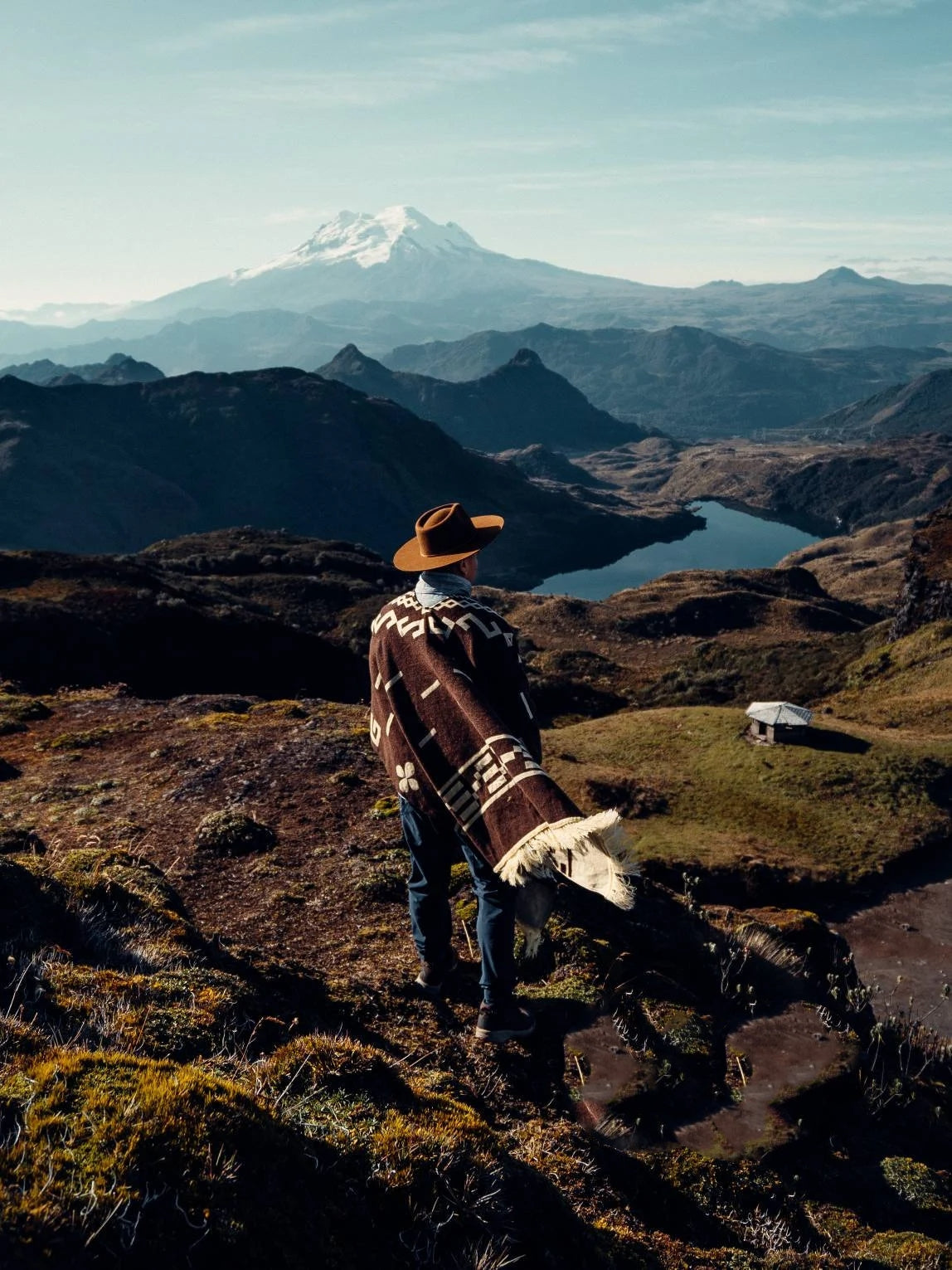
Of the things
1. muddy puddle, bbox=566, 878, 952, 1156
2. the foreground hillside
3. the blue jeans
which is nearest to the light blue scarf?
the blue jeans

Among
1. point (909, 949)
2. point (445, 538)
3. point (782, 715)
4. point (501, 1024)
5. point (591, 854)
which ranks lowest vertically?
point (909, 949)

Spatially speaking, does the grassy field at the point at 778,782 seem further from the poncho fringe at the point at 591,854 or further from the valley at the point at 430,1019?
the poncho fringe at the point at 591,854

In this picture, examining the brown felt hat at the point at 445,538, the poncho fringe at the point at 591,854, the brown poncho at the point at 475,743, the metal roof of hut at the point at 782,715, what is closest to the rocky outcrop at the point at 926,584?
the metal roof of hut at the point at 782,715

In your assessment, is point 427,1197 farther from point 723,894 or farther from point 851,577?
point 851,577

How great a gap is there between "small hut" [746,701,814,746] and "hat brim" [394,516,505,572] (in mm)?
21627

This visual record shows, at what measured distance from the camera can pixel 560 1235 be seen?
4941 mm

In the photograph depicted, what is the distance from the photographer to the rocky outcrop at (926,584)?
156ft

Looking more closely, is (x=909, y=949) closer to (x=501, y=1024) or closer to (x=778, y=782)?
(x=778, y=782)

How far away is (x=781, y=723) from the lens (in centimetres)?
2745

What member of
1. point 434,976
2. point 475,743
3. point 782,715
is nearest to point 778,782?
point 782,715

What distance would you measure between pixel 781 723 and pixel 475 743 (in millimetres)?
22938

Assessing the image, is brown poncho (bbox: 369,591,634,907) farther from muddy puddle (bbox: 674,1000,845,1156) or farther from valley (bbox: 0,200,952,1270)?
muddy puddle (bbox: 674,1000,845,1156)

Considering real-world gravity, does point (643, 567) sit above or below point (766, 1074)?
below

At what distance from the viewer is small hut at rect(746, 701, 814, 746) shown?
2748 cm
